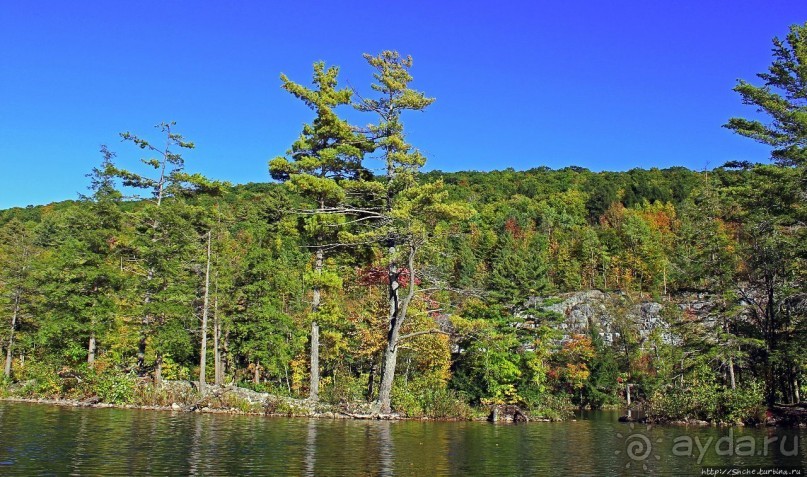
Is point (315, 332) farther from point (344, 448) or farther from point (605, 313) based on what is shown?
point (605, 313)

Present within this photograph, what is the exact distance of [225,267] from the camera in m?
37.5

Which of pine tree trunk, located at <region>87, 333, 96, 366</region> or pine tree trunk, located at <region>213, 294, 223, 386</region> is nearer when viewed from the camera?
pine tree trunk, located at <region>87, 333, 96, 366</region>

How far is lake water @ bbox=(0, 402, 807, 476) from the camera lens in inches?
496

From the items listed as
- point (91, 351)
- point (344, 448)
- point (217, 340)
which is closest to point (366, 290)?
point (217, 340)

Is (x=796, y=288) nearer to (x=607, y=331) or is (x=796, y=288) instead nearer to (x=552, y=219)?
(x=607, y=331)

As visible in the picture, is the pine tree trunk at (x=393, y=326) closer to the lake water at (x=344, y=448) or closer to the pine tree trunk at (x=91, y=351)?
the lake water at (x=344, y=448)

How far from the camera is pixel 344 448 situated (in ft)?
53.3

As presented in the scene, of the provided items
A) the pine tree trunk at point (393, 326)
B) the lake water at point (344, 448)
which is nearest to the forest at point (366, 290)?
the pine tree trunk at point (393, 326)

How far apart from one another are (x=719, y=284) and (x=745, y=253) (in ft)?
7.93

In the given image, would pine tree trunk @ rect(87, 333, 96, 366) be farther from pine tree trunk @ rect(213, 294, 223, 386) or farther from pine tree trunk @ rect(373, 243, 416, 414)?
pine tree trunk @ rect(373, 243, 416, 414)

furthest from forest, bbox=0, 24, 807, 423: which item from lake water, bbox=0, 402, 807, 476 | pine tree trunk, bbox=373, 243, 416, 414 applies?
lake water, bbox=0, 402, 807, 476

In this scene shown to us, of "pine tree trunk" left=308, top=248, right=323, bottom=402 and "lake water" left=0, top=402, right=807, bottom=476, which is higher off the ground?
"pine tree trunk" left=308, top=248, right=323, bottom=402

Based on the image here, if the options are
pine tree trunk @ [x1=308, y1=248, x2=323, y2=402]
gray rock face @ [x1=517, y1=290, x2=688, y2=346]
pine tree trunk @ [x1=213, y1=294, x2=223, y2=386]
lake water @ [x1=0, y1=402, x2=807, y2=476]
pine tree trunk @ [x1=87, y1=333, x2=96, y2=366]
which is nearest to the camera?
lake water @ [x1=0, y1=402, x2=807, y2=476]

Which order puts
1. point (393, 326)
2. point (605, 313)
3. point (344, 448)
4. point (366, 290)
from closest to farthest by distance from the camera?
point (344, 448) → point (393, 326) → point (366, 290) → point (605, 313)
